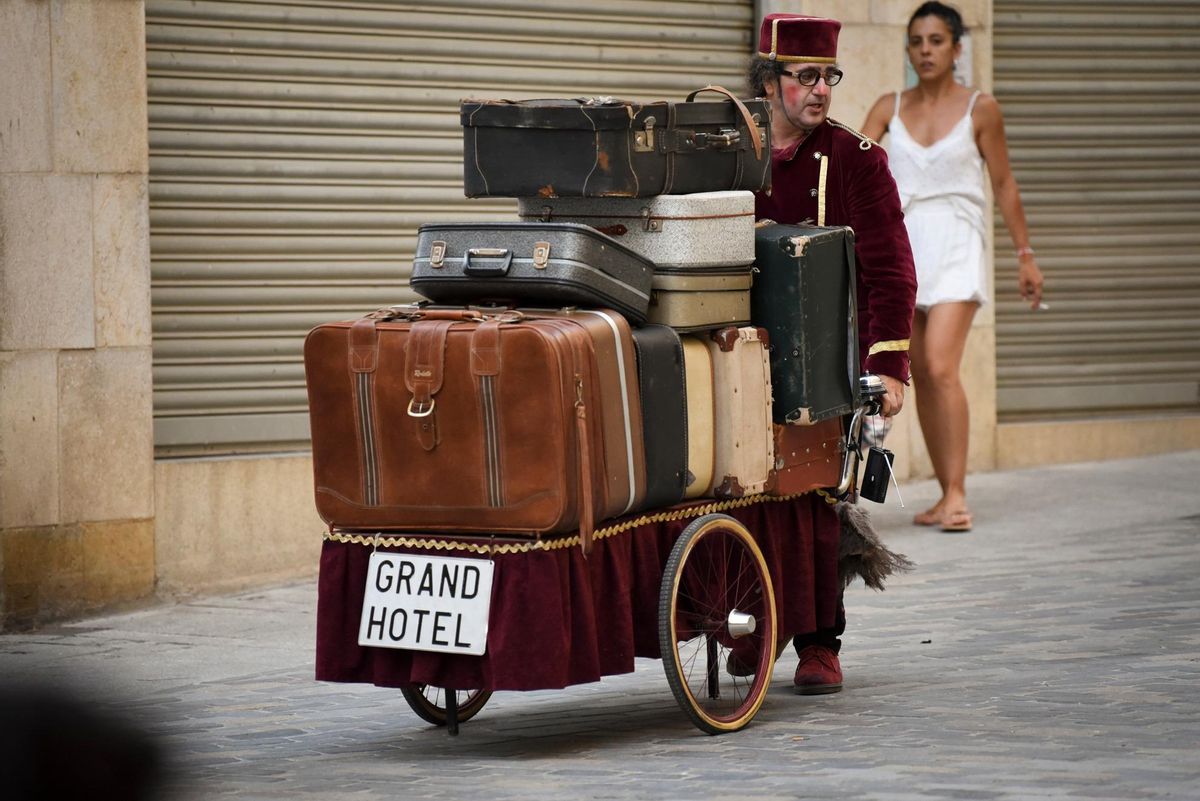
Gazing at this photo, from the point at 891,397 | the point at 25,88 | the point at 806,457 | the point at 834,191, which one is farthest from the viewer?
the point at 25,88

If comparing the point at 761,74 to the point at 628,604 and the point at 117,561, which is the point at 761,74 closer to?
the point at 628,604

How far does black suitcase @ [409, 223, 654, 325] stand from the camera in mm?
4473

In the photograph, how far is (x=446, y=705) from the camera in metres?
4.89

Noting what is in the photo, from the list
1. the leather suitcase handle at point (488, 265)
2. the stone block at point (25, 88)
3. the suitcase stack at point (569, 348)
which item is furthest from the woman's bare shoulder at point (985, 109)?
the leather suitcase handle at point (488, 265)

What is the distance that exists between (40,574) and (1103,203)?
251 inches

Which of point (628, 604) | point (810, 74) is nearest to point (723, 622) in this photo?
point (628, 604)

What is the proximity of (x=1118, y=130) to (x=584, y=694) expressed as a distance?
6.27 m

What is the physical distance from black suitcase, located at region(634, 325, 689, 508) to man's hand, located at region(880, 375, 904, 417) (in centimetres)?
83

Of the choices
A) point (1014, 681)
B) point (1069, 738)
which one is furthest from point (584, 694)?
point (1069, 738)

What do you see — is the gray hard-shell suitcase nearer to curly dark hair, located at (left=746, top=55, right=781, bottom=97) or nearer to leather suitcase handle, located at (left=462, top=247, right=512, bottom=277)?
leather suitcase handle, located at (left=462, top=247, right=512, bottom=277)

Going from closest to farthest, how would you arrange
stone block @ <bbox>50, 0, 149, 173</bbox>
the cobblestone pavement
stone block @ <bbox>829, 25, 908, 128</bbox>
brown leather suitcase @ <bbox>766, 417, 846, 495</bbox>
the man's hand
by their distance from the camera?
the cobblestone pavement < brown leather suitcase @ <bbox>766, 417, 846, 495</bbox> < the man's hand < stone block @ <bbox>50, 0, 149, 173</bbox> < stone block @ <bbox>829, 25, 908, 128</bbox>

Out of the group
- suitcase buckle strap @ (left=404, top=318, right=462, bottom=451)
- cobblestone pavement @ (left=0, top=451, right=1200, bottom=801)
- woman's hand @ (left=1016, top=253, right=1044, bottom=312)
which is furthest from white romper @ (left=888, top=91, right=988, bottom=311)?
suitcase buckle strap @ (left=404, top=318, right=462, bottom=451)

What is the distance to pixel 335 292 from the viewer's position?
8.25 meters

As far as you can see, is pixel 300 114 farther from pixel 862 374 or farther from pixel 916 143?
pixel 862 374
